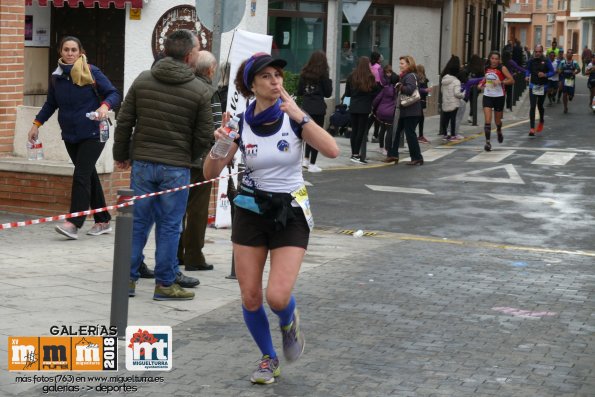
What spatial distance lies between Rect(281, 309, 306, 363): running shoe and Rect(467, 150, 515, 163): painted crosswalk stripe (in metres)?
14.1

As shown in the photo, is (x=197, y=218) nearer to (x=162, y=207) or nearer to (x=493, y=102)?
(x=162, y=207)

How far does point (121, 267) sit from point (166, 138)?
1533mm

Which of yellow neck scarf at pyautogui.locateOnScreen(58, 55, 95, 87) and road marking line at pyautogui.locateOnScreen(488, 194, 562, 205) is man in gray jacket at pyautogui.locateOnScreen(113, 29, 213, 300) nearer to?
yellow neck scarf at pyautogui.locateOnScreen(58, 55, 95, 87)

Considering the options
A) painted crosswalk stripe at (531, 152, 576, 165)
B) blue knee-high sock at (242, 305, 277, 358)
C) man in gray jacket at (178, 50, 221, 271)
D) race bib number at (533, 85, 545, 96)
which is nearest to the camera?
blue knee-high sock at (242, 305, 277, 358)

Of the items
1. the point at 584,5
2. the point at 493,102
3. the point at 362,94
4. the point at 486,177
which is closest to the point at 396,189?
the point at 486,177

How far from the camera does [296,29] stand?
2689 cm

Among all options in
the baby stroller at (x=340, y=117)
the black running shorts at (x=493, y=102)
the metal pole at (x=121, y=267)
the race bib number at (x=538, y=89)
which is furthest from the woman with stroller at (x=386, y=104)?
the metal pole at (x=121, y=267)

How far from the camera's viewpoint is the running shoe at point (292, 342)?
675 centimetres

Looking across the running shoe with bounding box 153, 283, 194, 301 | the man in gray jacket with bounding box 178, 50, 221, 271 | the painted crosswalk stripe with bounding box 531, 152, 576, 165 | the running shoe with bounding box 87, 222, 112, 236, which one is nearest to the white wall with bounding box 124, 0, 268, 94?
the painted crosswalk stripe with bounding box 531, 152, 576, 165

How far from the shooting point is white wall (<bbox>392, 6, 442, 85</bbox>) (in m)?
31.9

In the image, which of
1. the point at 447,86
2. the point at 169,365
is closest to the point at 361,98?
the point at 447,86

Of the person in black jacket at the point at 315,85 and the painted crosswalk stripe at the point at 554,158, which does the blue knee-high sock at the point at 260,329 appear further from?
the painted crosswalk stripe at the point at 554,158

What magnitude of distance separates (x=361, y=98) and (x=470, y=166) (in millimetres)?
2115

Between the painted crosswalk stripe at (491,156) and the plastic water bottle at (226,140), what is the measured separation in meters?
14.2
